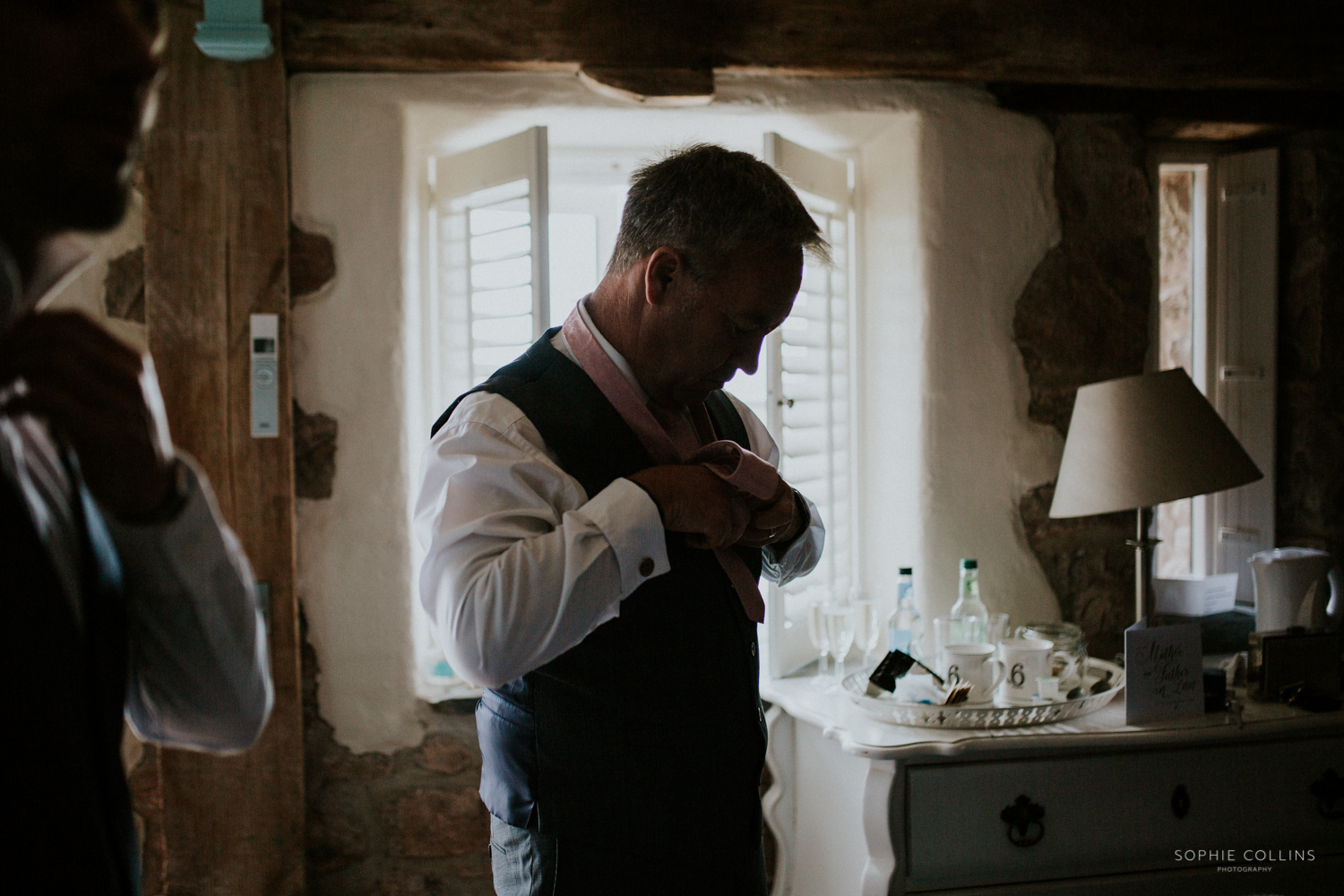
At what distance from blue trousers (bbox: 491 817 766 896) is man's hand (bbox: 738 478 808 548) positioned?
400 mm

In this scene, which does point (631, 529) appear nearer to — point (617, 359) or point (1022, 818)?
point (617, 359)

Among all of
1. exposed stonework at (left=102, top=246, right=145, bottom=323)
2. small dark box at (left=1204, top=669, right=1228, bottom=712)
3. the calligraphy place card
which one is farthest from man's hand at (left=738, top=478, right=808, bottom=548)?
exposed stonework at (left=102, top=246, right=145, bottom=323)

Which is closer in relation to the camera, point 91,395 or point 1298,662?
point 91,395

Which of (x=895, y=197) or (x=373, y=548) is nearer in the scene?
(x=373, y=548)

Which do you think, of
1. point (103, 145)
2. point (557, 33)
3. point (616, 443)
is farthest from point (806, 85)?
point (103, 145)

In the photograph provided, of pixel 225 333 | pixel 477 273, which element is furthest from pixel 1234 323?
pixel 225 333

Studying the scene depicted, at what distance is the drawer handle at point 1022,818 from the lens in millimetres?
1599

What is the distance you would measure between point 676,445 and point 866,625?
3.02 feet

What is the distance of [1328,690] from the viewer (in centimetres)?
180

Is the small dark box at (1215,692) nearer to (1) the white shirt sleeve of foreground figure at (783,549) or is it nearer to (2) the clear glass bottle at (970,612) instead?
(2) the clear glass bottle at (970,612)

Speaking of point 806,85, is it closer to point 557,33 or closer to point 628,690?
point 557,33

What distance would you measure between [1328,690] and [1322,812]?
0.24 metres

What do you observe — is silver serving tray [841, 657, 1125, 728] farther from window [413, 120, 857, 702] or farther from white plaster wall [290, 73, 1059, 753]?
white plaster wall [290, 73, 1059, 753]

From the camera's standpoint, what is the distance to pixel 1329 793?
172 centimetres
